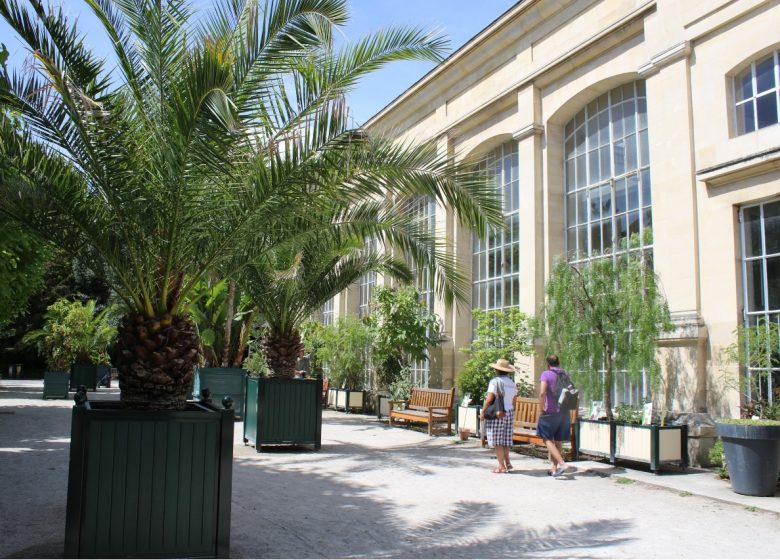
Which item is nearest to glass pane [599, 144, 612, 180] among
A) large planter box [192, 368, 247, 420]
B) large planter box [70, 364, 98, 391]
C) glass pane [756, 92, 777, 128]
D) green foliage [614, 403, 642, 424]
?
glass pane [756, 92, 777, 128]

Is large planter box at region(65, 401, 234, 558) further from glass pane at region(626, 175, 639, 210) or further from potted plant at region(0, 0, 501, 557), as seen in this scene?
glass pane at region(626, 175, 639, 210)

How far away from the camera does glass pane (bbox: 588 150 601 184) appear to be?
13.9 m

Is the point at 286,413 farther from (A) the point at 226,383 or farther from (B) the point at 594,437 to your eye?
(A) the point at 226,383

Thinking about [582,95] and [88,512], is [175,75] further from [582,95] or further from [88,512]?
[582,95]

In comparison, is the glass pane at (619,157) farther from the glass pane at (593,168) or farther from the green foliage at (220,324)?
the green foliage at (220,324)

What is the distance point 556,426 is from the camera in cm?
942

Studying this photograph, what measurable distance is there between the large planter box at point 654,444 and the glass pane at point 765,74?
528 centimetres

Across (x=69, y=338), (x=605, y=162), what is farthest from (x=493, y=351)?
(x=69, y=338)

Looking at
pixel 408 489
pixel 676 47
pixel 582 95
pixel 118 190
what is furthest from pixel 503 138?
pixel 118 190

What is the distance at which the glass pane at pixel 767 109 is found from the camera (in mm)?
10008

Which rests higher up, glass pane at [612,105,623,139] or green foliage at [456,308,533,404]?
glass pane at [612,105,623,139]

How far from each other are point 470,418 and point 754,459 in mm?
6156

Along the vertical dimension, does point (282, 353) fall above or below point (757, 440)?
above

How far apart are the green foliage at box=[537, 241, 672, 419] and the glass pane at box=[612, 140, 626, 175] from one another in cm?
261
